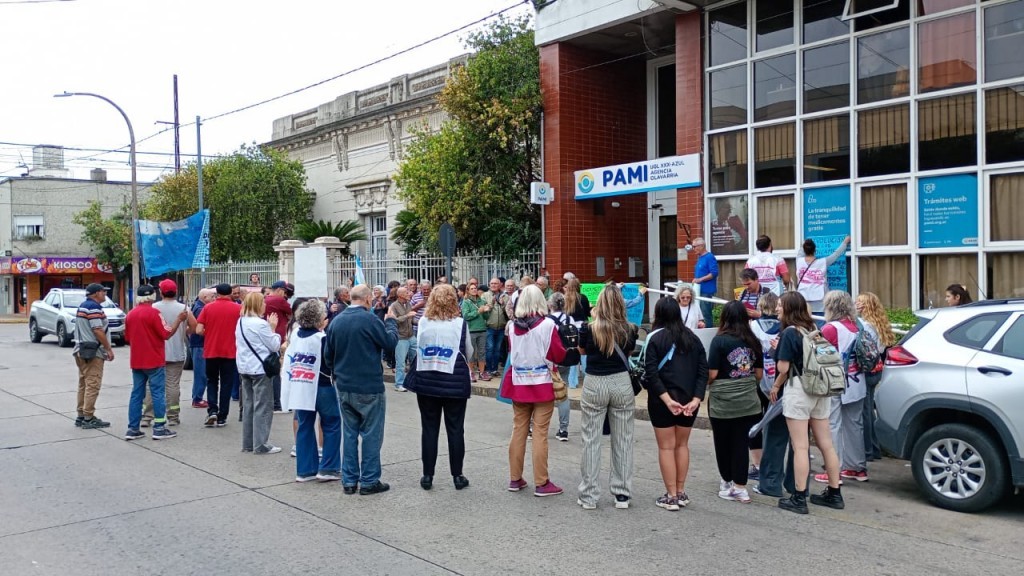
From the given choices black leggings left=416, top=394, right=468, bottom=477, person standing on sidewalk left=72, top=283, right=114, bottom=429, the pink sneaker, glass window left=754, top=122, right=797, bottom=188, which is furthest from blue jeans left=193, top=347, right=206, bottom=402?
glass window left=754, top=122, right=797, bottom=188

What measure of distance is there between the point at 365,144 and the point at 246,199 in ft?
14.8

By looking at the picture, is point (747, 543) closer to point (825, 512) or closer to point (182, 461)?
point (825, 512)

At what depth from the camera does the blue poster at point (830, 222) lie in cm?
1316

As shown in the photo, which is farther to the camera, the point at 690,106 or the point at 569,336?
the point at 690,106

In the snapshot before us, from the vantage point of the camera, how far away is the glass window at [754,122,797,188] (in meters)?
13.8

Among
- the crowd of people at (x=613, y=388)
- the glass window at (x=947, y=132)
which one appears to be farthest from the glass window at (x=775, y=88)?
the crowd of people at (x=613, y=388)

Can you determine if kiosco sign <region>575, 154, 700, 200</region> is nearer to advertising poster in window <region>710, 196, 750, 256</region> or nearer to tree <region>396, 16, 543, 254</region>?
advertising poster in window <region>710, 196, 750, 256</region>

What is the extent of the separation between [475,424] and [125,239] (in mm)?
33113

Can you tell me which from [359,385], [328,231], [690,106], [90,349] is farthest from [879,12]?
[328,231]

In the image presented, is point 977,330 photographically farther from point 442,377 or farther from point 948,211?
point 948,211

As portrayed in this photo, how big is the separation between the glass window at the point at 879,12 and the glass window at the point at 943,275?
3788 mm

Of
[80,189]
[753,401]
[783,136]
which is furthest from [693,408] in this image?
[80,189]

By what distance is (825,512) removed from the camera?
22.1 ft

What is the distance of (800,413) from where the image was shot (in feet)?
21.9
